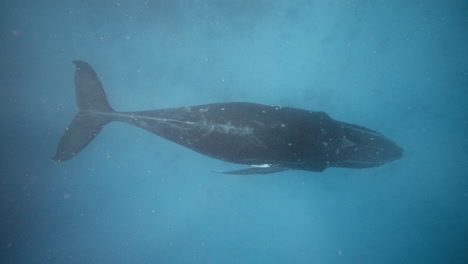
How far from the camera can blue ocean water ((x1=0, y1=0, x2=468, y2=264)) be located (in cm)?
779

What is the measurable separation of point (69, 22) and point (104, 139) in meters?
A: 4.52

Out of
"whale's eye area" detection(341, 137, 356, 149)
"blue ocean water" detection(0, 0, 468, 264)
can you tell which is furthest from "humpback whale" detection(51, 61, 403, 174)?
"blue ocean water" detection(0, 0, 468, 264)

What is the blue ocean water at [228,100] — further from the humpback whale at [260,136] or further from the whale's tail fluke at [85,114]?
the humpback whale at [260,136]

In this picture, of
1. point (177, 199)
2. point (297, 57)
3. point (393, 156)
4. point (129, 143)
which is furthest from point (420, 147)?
point (129, 143)

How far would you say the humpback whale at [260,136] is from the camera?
5.00 metres

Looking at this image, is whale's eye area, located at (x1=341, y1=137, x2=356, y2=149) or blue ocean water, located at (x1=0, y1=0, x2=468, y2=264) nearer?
whale's eye area, located at (x1=341, y1=137, x2=356, y2=149)

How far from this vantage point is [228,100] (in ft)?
27.7

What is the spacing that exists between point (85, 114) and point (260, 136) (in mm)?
5061

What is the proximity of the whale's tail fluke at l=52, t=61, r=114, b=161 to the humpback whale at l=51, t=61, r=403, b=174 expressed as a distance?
0.08ft

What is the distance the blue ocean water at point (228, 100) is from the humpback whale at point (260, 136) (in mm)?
2854

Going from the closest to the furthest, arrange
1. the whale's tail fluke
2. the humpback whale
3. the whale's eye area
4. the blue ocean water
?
1. the humpback whale
2. the whale's eye area
3. the whale's tail fluke
4. the blue ocean water

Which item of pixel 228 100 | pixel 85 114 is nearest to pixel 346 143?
pixel 228 100

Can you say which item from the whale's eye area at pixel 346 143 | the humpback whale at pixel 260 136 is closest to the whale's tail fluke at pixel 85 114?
the humpback whale at pixel 260 136

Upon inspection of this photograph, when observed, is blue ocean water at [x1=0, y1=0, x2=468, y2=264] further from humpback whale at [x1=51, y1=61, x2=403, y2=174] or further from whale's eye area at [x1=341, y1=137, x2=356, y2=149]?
whale's eye area at [x1=341, y1=137, x2=356, y2=149]
